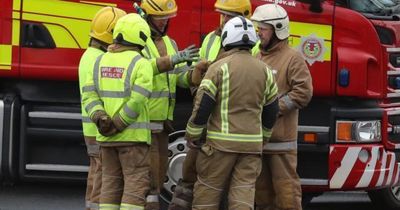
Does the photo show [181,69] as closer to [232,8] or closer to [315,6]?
[232,8]

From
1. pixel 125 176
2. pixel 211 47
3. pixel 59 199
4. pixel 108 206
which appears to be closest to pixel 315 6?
pixel 211 47

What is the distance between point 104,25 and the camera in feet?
22.2

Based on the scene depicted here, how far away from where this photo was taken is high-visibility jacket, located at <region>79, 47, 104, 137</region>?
21.6 feet

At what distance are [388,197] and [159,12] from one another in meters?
2.99

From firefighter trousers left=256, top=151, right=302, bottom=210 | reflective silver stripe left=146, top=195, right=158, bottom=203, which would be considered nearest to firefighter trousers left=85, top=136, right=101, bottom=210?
reflective silver stripe left=146, top=195, right=158, bottom=203

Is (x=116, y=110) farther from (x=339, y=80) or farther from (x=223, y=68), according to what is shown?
(x=339, y=80)

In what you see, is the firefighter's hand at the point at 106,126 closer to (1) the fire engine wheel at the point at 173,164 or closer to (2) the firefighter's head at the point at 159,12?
(2) the firefighter's head at the point at 159,12

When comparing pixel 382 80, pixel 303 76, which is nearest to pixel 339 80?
pixel 382 80

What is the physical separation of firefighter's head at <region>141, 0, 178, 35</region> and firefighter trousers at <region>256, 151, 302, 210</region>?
3.94ft

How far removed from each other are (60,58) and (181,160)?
4.15 ft

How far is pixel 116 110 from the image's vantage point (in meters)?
6.38

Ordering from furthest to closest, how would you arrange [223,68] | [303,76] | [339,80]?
1. [339,80]
2. [303,76]
3. [223,68]

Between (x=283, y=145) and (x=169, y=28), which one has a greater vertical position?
(x=169, y=28)

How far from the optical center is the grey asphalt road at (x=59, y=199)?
27.8ft
